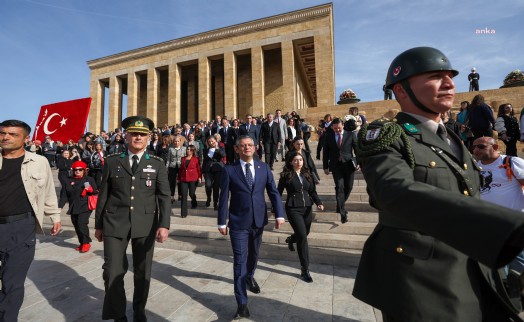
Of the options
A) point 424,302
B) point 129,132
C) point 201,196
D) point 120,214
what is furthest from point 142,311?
point 201,196

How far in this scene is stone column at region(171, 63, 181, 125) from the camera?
28.7 metres

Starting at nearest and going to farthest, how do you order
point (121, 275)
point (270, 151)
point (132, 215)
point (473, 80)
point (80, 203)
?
point (121, 275)
point (132, 215)
point (80, 203)
point (270, 151)
point (473, 80)

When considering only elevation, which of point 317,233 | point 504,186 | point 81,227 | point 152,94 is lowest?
point 317,233

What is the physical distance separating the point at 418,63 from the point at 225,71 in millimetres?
27269

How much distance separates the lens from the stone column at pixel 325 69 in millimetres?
23703

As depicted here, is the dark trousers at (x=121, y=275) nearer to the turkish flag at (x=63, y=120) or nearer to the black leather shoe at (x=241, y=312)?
the black leather shoe at (x=241, y=312)

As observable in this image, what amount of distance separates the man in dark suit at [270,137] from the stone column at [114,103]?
85.0 ft

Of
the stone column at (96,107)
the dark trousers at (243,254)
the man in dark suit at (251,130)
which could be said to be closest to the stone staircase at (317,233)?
the dark trousers at (243,254)

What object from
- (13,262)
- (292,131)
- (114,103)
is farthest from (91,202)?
(114,103)

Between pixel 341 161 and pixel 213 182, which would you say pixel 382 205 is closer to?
A: pixel 341 161

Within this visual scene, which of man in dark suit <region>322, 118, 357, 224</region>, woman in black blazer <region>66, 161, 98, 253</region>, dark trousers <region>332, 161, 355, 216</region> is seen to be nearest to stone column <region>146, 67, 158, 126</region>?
woman in black blazer <region>66, 161, 98, 253</region>

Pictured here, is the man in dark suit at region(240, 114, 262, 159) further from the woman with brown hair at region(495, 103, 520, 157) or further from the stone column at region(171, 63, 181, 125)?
the stone column at region(171, 63, 181, 125)

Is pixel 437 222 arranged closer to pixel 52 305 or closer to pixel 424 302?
pixel 424 302

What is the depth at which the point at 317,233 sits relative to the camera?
5902 millimetres
